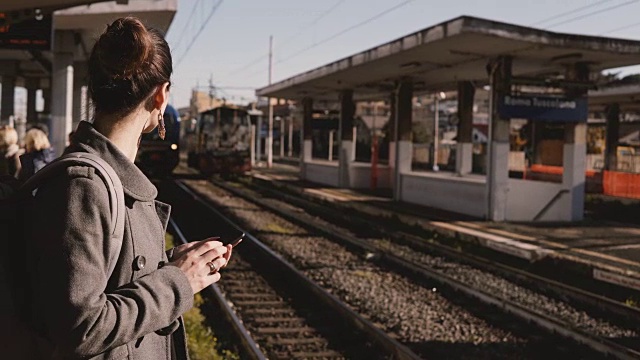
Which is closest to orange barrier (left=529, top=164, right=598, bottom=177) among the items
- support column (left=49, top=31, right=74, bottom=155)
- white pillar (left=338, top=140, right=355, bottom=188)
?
white pillar (left=338, top=140, right=355, bottom=188)

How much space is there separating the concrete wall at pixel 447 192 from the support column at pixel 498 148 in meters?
0.39

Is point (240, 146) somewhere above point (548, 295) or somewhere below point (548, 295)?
above

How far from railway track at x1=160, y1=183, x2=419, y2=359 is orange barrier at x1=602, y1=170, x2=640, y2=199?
16393 millimetres

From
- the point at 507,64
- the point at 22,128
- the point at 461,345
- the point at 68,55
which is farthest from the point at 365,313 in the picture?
the point at 22,128

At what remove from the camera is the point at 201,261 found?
198 cm

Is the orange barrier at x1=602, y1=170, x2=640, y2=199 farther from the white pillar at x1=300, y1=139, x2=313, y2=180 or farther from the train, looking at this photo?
the train

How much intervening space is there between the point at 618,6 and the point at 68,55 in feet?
44.6

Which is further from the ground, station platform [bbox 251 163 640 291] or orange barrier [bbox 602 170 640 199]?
orange barrier [bbox 602 170 640 199]

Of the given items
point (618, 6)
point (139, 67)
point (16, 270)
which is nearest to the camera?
point (16, 270)

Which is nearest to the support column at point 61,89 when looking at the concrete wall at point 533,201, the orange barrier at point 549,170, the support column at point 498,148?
the support column at point 498,148

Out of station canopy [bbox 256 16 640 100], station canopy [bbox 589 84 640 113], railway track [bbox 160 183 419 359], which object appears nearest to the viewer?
railway track [bbox 160 183 419 359]

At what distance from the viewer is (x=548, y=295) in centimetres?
938

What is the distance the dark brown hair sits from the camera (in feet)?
6.11

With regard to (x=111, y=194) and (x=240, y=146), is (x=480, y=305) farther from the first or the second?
(x=240, y=146)
